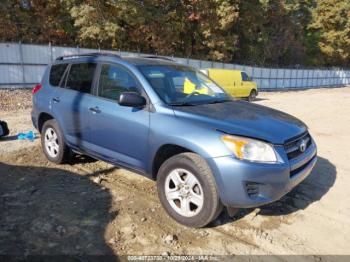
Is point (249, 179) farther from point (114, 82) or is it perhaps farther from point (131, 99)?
point (114, 82)

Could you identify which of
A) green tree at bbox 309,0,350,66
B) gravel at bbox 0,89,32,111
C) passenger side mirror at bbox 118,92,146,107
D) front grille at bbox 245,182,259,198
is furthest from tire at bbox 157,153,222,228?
green tree at bbox 309,0,350,66

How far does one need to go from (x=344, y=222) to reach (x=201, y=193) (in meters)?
1.81

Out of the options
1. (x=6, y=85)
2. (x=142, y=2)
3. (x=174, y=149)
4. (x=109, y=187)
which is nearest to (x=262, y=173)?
(x=174, y=149)

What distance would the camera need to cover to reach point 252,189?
3473 millimetres

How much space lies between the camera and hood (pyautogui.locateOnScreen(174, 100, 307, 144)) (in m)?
3.59

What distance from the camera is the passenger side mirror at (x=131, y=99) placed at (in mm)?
3977

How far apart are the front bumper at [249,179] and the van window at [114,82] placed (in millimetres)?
1562

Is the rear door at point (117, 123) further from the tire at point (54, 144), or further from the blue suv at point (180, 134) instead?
the tire at point (54, 144)

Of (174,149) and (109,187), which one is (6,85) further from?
(174,149)

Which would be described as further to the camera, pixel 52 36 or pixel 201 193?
pixel 52 36

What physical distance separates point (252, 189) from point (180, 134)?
94cm

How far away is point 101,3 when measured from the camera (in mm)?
23188

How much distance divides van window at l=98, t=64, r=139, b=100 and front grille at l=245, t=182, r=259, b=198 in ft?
5.86

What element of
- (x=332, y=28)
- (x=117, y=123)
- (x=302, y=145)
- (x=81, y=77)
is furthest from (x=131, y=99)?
(x=332, y=28)
